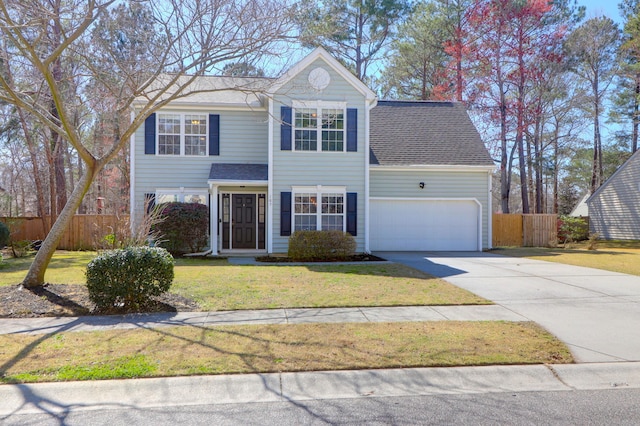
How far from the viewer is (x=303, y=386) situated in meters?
4.21

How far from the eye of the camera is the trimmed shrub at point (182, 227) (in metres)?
13.7

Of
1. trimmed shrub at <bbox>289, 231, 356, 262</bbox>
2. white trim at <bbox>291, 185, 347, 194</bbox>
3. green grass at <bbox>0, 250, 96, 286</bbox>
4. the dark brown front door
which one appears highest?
white trim at <bbox>291, 185, 347, 194</bbox>

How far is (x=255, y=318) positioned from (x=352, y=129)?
9723 millimetres

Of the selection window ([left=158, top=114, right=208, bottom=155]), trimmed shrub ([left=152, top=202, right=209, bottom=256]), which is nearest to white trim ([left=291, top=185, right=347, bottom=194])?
trimmed shrub ([left=152, top=202, right=209, bottom=256])

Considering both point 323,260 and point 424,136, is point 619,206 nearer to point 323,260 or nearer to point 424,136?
point 424,136

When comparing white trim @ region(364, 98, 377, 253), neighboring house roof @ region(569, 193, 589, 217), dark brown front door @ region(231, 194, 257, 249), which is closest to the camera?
white trim @ region(364, 98, 377, 253)

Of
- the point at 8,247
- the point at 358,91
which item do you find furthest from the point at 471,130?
the point at 8,247

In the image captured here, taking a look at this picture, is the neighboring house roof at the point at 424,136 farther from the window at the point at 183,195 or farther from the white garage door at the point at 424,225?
the window at the point at 183,195

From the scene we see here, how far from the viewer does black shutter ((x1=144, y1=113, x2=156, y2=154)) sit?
1502 cm

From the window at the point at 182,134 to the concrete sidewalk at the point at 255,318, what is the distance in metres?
9.65

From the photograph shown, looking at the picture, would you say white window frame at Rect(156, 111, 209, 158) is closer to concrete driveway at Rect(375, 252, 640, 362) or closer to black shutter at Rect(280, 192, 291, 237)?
black shutter at Rect(280, 192, 291, 237)

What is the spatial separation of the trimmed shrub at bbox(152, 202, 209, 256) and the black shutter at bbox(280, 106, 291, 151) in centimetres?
327

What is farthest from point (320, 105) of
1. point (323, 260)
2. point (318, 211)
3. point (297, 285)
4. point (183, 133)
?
point (297, 285)

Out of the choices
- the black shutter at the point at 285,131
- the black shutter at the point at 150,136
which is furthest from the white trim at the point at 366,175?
the black shutter at the point at 150,136
